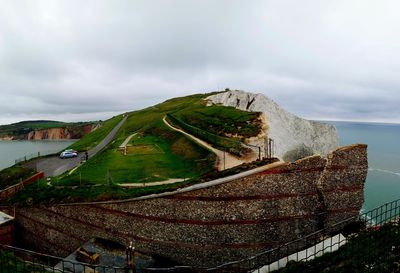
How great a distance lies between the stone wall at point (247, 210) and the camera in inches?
888

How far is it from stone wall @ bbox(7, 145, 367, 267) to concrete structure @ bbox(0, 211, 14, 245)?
37.2ft

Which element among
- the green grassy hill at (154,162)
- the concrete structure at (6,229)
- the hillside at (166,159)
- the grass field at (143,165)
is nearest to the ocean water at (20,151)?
the green grassy hill at (154,162)

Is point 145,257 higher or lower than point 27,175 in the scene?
lower

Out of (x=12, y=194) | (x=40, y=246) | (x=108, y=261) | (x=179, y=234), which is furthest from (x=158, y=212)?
(x=12, y=194)

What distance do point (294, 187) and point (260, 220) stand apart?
292 cm

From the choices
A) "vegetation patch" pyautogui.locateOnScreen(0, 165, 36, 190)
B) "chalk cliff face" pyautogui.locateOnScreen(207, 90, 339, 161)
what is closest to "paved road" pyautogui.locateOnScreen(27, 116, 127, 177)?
"vegetation patch" pyautogui.locateOnScreen(0, 165, 36, 190)

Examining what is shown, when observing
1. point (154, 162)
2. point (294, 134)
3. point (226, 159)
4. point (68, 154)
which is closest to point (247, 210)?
point (226, 159)

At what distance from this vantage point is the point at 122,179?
98.3ft

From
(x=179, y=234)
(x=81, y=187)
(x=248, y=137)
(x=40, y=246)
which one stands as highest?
(x=248, y=137)

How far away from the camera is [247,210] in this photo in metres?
22.5

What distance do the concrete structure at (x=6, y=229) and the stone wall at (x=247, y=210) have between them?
446 inches

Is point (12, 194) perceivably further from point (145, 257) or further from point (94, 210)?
point (145, 257)

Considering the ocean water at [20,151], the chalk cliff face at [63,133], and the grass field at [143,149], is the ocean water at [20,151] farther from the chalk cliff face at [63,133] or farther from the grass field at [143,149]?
the grass field at [143,149]

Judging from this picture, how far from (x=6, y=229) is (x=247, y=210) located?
64.1 ft
